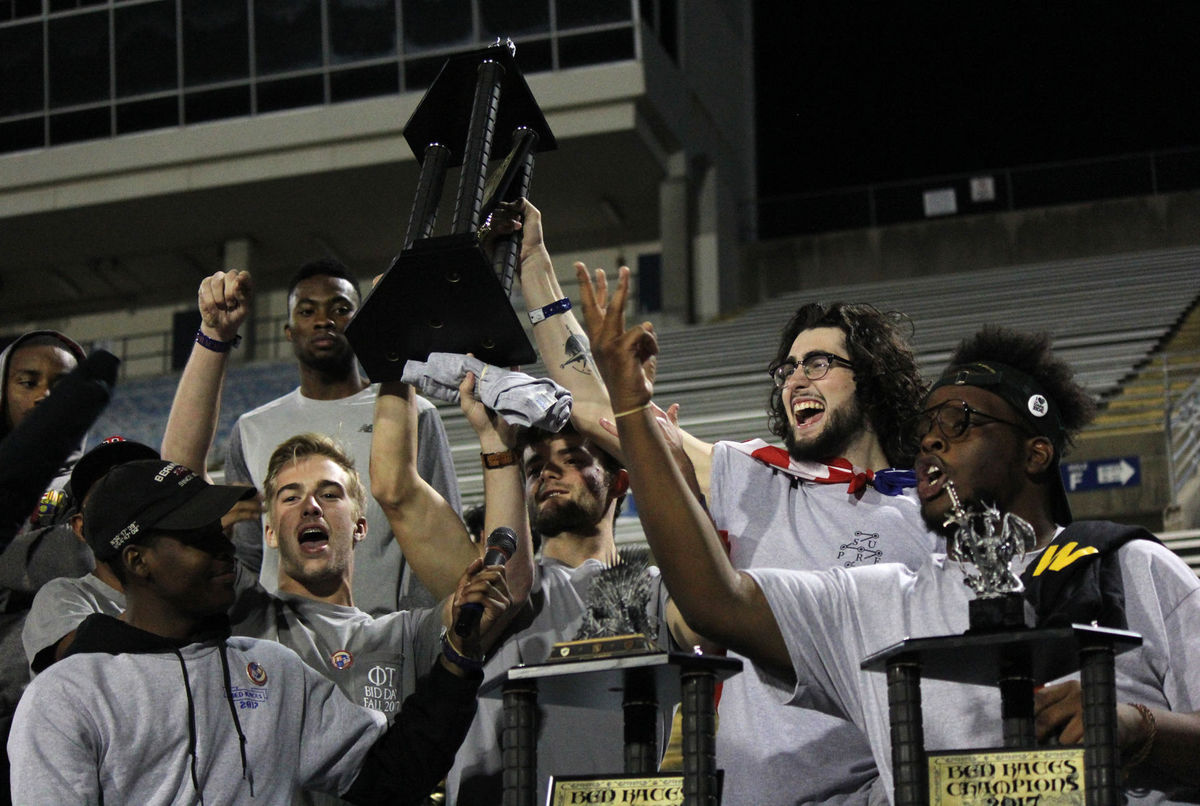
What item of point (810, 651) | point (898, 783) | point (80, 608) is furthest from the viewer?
point (80, 608)

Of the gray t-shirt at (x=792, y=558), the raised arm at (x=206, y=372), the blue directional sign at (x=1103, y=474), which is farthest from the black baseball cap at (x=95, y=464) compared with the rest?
the blue directional sign at (x=1103, y=474)

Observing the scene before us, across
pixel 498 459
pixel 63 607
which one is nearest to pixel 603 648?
pixel 498 459

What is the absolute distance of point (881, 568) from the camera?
7.90 feet

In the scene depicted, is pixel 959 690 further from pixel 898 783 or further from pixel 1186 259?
pixel 1186 259

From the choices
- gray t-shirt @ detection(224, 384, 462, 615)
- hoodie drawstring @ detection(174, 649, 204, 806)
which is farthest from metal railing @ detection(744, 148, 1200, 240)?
hoodie drawstring @ detection(174, 649, 204, 806)

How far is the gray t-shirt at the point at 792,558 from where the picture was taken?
2512mm

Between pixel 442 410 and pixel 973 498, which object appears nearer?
pixel 973 498

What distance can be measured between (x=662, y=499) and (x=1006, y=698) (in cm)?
56

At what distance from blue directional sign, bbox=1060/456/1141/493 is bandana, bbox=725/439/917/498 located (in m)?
6.06

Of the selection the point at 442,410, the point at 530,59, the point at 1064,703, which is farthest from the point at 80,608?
the point at 530,59

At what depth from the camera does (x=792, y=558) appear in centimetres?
282

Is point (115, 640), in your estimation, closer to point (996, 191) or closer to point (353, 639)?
point (353, 639)

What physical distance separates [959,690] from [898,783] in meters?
0.40

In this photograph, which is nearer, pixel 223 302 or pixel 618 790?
pixel 618 790
